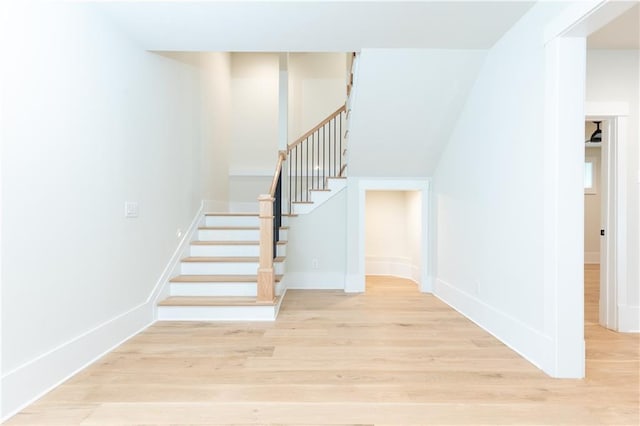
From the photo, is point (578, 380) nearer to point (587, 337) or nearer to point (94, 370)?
point (587, 337)

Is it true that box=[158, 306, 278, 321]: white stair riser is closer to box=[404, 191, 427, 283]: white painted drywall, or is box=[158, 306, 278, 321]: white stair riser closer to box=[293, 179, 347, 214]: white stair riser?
box=[293, 179, 347, 214]: white stair riser

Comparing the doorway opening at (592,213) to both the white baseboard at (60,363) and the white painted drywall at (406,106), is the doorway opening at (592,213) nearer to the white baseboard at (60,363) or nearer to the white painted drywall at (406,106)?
the white painted drywall at (406,106)

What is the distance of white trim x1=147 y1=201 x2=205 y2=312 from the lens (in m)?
3.31

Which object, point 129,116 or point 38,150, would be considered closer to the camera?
point 38,150

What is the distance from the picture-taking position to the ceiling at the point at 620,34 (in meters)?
2.56

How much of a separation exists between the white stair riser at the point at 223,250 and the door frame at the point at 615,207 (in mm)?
3570

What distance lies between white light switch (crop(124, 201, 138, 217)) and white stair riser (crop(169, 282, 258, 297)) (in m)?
0.98

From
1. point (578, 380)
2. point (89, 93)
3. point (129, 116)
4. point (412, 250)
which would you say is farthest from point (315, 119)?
point (578, 380)

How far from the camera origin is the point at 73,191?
2211 mm

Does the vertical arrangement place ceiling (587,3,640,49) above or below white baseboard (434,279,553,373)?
above

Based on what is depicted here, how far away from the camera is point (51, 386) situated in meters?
1.99

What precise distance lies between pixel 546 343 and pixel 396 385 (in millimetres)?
1060

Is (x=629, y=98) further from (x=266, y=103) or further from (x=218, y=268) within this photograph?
(x=266, y=103)

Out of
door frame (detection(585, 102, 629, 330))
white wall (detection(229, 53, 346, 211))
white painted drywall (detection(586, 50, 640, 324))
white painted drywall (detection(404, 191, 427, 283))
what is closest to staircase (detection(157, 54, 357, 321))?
white painted drywall (detection(404, 191, 427, 283))
